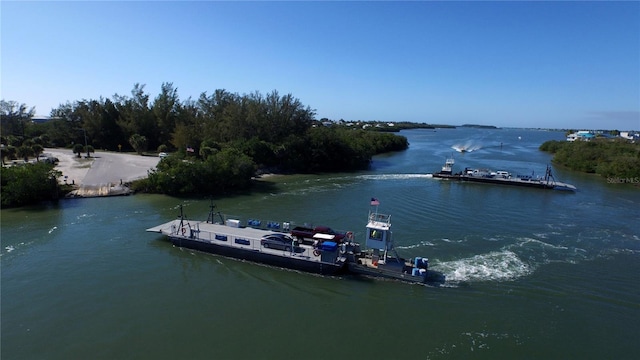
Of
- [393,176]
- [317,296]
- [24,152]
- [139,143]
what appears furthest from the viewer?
[139,143]

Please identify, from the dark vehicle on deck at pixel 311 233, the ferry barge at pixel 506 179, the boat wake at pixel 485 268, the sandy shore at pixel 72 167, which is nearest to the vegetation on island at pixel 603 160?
the ferry barge at pixel 506 179

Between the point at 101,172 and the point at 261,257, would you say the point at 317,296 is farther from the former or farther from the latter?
the point at 101,172

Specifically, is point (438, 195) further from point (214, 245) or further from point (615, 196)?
point (214, 245)

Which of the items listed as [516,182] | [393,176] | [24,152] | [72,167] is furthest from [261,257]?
[516,182]

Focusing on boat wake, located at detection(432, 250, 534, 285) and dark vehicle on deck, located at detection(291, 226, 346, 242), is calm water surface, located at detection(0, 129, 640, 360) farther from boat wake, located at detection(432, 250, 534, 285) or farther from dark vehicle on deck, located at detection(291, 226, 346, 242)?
dark vehicle on deck, located at detection(291, 226, 346, 242)

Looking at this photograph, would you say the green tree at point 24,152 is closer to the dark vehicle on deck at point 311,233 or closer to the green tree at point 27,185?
the green tree at point 27,185
